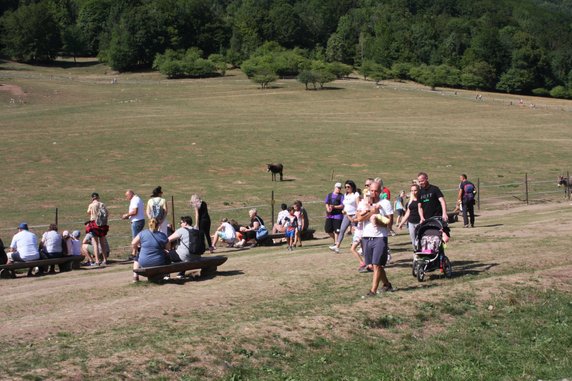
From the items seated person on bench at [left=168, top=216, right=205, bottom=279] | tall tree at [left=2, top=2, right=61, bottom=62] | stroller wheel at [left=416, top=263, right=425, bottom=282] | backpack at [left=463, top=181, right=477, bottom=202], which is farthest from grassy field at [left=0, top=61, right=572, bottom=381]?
tall tree at [left=2, top=2, right=61, bottom=62]

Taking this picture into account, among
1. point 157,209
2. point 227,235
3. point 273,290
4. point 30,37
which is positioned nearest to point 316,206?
point 227,235

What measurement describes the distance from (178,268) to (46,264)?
17.8 feet

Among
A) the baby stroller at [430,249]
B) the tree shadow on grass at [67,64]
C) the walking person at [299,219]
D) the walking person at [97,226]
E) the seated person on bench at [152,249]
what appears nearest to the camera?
the baby stroller at [430,249]

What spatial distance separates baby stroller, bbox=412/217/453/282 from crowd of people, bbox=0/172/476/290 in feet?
1.96

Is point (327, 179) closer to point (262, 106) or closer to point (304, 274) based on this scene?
point (304, 274)

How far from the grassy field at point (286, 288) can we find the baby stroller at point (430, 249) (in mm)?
300

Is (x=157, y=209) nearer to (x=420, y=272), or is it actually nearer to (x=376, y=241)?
(x=420, y=272)

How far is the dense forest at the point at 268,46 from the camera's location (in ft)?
436

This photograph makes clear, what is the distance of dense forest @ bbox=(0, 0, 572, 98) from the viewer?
133 metres

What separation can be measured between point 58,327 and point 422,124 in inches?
2637

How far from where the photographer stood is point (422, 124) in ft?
253

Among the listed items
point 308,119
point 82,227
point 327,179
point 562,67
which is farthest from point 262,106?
point 562,67

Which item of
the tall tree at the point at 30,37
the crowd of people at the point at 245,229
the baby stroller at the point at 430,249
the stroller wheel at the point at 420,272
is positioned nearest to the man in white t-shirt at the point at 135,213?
the crowd of people at the point at 245,229

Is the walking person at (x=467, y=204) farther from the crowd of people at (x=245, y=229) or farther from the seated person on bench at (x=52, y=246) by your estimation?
the seated person on bench at (x=52, y=246)
